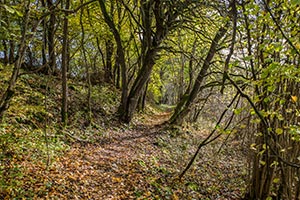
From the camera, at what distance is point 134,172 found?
19.1 feet

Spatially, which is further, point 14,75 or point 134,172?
point 134,172

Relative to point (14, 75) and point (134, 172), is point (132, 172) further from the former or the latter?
point (14, 75)

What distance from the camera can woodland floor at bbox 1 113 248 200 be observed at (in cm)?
444

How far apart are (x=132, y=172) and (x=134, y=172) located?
0.06m

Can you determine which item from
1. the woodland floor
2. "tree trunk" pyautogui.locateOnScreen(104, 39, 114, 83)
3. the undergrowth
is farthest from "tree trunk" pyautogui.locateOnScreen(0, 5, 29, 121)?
"tree trunk" pyautogui.locateOnScreen(104, 39, 114, 83)

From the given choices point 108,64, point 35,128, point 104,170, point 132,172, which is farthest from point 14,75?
point 108,64

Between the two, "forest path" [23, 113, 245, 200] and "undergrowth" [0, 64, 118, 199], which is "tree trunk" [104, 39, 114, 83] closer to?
"undergrowth" [0, 64, 118, 199]

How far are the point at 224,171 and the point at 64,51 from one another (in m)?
6.29

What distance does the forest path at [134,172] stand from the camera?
4566 millimetres

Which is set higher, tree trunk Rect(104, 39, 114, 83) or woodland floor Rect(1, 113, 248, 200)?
tree trunk Rect(104, 39, 114, 83)

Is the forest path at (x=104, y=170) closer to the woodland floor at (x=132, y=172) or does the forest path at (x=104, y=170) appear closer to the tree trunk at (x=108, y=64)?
the woodland floor at (x=132, y=172)

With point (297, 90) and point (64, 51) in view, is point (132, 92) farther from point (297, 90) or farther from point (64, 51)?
point (297, 90)

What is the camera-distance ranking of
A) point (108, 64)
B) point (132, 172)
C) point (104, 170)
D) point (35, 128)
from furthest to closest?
point (108, 64)
point (35, 128)
point (132, 172)
point (104, 170)

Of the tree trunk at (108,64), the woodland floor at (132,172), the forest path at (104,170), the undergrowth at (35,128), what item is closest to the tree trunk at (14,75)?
the undergrowth at (35,128)
